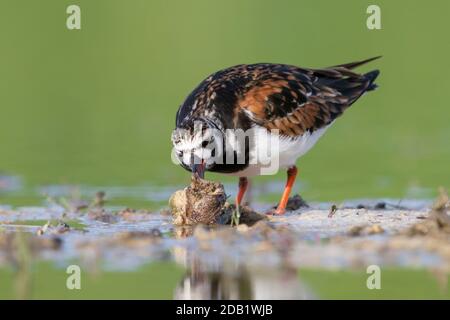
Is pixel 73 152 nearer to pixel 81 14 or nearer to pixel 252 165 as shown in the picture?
pixel 252 165

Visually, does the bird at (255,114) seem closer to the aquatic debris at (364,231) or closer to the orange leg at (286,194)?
the orange leg at (286,194)

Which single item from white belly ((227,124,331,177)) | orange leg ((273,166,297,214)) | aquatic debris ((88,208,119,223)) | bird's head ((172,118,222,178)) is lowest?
aquatic debris ((88,208,119,223))

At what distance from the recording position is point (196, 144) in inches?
324

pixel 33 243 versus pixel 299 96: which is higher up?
pixel 299 96

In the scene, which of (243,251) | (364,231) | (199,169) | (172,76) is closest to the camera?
(243,251)

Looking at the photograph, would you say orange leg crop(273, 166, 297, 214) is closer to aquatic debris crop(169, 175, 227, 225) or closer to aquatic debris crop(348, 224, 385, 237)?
aquatic debris crop(169, 175, 227, 225)

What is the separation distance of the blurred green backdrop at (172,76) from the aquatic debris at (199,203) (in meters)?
3.97

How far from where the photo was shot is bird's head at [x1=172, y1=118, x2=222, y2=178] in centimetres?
823

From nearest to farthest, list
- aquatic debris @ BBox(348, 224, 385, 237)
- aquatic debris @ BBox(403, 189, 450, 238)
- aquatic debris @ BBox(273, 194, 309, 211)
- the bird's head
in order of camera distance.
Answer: aquatic debris @ BBox(403, 189, 450, 238)
aquatic debris @ BBox(348, 224, 385, 237)
the bird's head
aquatic debris @ BBox(273, 194, 309, 211)

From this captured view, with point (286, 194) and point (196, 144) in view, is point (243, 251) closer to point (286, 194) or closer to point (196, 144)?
point (196, 144)

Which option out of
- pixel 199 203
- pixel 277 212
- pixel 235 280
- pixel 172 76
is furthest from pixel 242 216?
pixel 172 76

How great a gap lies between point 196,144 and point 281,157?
4.76ft

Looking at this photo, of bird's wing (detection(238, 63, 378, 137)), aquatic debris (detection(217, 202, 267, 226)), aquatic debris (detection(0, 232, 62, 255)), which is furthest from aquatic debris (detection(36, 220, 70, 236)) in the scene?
bird's wing (detection(238, 63, 378, 137))
